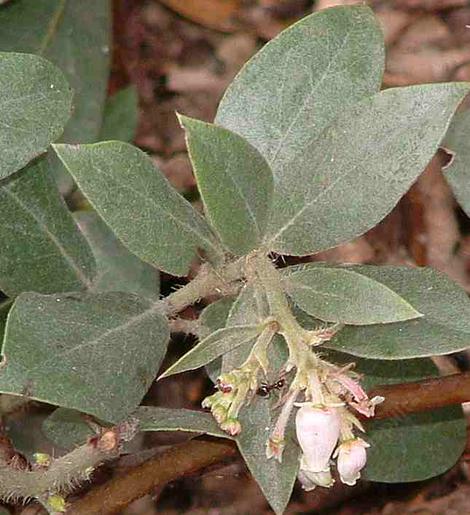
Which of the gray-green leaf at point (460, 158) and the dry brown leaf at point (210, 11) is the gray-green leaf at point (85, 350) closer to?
the gray-green leaf at point (460, 158)

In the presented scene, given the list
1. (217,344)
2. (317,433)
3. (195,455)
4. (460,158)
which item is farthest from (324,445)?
(460,158)

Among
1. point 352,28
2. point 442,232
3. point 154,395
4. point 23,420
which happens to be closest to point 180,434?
point 154,395

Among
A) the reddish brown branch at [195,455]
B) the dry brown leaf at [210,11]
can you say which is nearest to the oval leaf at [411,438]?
the reddish brown branch at [195,455]

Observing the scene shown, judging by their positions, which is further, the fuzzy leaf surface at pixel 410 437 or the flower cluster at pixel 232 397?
the fuzzy leaf surface at pixel 410 437

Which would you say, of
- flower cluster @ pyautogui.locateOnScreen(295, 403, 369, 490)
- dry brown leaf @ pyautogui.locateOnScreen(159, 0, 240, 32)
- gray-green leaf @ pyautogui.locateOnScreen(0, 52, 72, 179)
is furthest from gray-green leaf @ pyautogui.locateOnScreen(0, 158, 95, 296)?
dry brown leaf @ pyautogui.locateOnScreen(159, 0, 240, 32)

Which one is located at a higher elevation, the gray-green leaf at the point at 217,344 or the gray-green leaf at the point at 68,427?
the gray-green leaf at the point at 217,344

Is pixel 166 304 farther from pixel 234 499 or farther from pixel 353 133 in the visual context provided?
pixel 234 499

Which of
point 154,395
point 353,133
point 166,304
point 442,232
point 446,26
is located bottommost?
point 154,395
